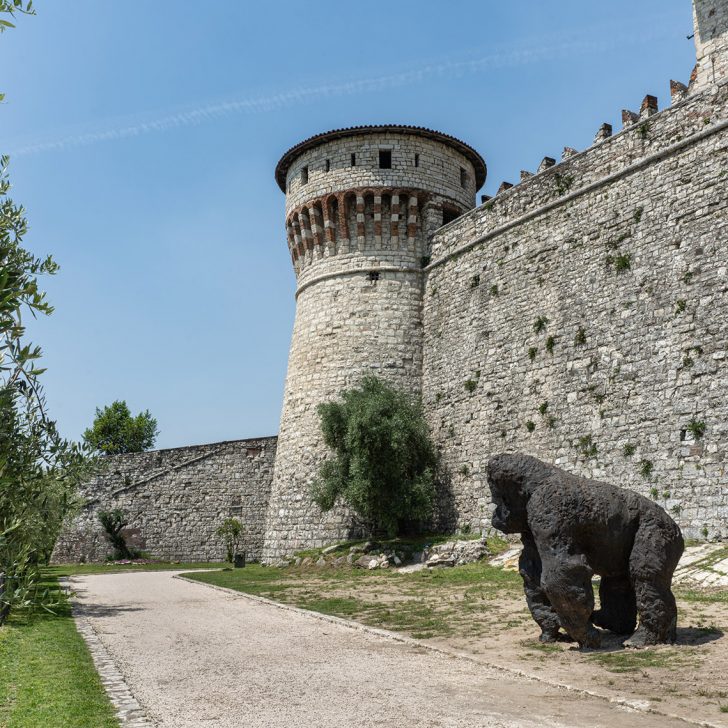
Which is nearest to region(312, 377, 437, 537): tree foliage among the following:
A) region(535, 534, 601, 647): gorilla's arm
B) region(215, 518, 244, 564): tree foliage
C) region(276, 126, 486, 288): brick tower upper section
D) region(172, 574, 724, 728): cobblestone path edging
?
region(276, 126, 486, 288): brick tower upper section

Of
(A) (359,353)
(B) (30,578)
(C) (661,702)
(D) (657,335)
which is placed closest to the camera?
(B) (30,578)

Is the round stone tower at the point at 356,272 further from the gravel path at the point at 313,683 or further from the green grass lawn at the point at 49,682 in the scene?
the green grass lawn at the point at 49,682

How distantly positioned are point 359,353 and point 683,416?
11.4 m

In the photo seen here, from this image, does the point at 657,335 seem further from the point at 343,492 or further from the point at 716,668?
the point at 716,668

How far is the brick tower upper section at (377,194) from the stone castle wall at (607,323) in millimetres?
2087

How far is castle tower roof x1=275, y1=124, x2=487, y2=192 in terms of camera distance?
25766mm

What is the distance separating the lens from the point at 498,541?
19375mm

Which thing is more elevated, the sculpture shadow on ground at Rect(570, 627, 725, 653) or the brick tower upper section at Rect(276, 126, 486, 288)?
the brick tower upper section at Rect(276, 126, 486, 288)

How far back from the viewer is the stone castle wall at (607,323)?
1617cm

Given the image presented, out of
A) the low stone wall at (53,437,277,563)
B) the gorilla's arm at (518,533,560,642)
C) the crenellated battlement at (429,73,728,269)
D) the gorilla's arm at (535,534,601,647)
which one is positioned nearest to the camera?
the gorilla's arm at (535,534,601,647)

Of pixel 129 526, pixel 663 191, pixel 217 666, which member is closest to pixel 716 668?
pixel 217 666

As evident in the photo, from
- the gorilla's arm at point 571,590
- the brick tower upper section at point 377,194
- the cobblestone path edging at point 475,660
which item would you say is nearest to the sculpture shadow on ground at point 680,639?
the gorilla's arm at point 571,590

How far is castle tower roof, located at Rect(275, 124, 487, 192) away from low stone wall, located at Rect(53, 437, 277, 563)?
1191 centimetres

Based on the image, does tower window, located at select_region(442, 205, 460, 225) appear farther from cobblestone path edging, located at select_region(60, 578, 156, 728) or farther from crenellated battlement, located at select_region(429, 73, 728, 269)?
cobblestone path edging, located at select_region(60, 578, 156, 728)
